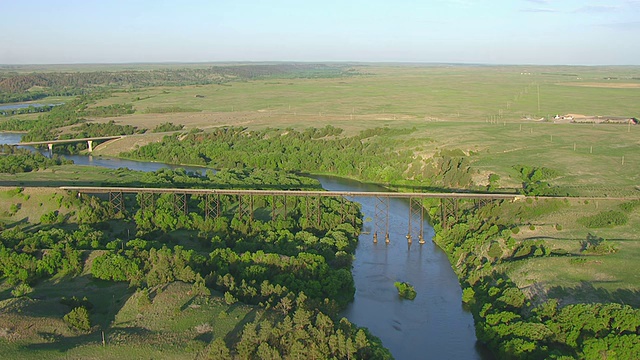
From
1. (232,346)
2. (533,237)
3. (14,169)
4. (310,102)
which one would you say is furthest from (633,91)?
(232,346)

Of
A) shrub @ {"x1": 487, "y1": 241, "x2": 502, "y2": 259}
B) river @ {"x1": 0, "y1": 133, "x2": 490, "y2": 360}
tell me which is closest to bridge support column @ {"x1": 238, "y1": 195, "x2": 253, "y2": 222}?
river @ {"x1": 0, "y1": 133, "x2": 490, "y2": 360}

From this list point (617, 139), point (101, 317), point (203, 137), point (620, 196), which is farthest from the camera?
point (203, 137)

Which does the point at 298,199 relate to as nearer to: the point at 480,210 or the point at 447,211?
the point at 447,211

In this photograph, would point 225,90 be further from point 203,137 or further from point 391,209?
point 391,209

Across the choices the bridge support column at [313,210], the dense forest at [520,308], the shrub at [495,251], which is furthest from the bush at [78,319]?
the shrub at [495,251]

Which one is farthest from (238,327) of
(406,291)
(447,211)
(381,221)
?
(447,211)

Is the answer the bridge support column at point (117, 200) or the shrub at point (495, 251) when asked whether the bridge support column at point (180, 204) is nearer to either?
the bridge support column at point (117, 200)
